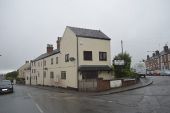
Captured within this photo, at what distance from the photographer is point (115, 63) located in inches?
1310

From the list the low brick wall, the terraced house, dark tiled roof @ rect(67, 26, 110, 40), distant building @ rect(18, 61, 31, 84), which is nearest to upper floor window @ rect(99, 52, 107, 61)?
the terraced house

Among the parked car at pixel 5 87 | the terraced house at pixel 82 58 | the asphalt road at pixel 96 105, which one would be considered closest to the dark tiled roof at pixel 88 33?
the terraced house at pixel 82 58

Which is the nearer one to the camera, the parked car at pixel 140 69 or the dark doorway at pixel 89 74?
the dark doorway at pixel 89 74

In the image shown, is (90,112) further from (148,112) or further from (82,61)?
(82,61)

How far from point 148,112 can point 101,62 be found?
21418mm

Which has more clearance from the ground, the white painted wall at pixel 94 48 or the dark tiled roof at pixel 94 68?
the white painted wall at pixel 94 48

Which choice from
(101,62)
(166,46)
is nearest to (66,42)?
(101,62)

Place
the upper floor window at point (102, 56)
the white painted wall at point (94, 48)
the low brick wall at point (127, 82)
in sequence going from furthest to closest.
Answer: the upper floor window at point (102, 56)
the white painted wall at point (94, 48)
the low brick wall at point (127, 82)

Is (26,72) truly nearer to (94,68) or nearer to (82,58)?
(82,58)

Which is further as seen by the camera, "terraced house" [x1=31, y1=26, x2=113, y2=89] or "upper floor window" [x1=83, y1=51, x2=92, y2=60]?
"upper floor window" [x1=83, y1=51, x2=92, y2=60]

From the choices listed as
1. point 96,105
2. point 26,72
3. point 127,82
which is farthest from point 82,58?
point 26,72

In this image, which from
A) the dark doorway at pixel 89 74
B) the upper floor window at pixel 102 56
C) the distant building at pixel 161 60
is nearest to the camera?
the dark doorway at pixel 89 74

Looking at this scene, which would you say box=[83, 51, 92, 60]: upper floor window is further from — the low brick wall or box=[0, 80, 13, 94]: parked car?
box=[0, 80, 13, 94]: parked car

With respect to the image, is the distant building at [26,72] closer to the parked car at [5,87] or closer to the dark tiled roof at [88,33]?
the dark tiled roof at [88,33]
